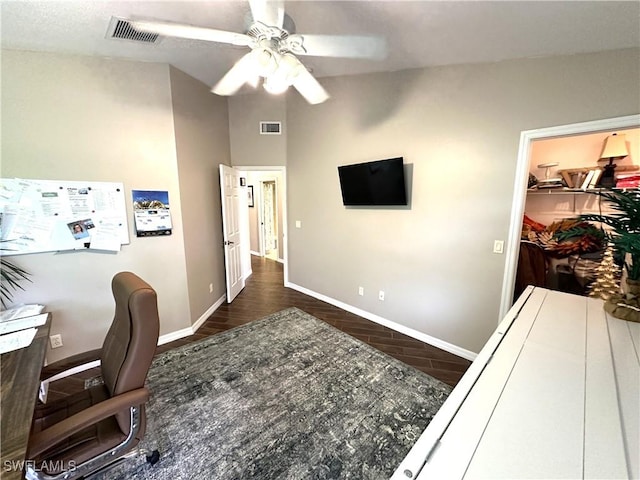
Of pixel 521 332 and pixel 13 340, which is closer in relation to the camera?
pixel 521 332

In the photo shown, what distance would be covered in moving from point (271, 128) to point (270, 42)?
254 centimetres

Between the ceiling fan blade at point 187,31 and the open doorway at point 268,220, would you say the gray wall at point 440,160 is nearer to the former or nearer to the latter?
the ceiling fan blade at point 187,31

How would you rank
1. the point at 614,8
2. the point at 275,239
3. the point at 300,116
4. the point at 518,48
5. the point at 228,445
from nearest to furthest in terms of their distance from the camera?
the point at 614,8
the point at 228,445
the point at 518,48
the point at 300,116
the point at 275,239

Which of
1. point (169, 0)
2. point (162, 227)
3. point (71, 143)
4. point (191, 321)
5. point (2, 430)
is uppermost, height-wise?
point (169, 0)

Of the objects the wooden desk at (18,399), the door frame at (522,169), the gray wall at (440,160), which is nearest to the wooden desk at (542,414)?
the door frame at (522,169)

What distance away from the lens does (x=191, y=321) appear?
9.77 feet

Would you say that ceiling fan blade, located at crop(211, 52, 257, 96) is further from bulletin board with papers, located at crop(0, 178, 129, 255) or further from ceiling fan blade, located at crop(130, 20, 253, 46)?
bulletin board with papers, located at crop(0, 178, 129, 255)

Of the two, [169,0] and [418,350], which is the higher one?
[169,0]

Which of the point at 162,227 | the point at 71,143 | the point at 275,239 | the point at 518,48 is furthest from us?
the point at 275,239

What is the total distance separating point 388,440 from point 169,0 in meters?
3.10

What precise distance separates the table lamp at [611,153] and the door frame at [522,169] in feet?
5.95

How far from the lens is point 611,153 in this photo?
9.57 ft

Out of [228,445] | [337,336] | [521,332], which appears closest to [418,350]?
[337,336]

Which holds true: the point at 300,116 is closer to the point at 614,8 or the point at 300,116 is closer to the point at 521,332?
the point at 614,8
